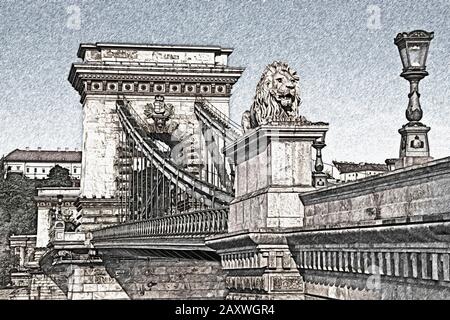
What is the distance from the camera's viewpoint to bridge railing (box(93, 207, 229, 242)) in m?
21.2

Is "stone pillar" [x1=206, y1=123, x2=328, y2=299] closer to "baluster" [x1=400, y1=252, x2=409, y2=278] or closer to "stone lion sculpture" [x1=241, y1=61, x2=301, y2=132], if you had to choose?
"stone lion sculpture" [x1=241, y1=61, x2=301, y2=132]

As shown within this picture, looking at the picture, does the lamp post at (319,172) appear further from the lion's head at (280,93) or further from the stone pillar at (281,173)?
the stone pillar at (281,173)

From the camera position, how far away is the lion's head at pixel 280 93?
14773mm

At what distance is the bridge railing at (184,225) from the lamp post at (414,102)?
7948 millimetres

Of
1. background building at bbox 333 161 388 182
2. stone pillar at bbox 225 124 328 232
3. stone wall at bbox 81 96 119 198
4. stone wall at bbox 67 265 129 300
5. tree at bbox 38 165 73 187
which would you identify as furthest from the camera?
tree at bbox 38 165 73 187

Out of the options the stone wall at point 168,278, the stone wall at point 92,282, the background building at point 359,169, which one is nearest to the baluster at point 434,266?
the background building at point 359,169

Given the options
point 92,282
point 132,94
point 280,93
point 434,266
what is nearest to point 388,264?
point 434,266

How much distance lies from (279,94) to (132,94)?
3866 cm

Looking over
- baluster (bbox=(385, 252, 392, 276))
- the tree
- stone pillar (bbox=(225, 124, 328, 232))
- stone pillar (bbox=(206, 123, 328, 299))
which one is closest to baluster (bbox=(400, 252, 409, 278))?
baluster (bbox=(385, 252, 392, 276))

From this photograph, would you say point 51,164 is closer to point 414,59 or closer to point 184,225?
point 184,225
